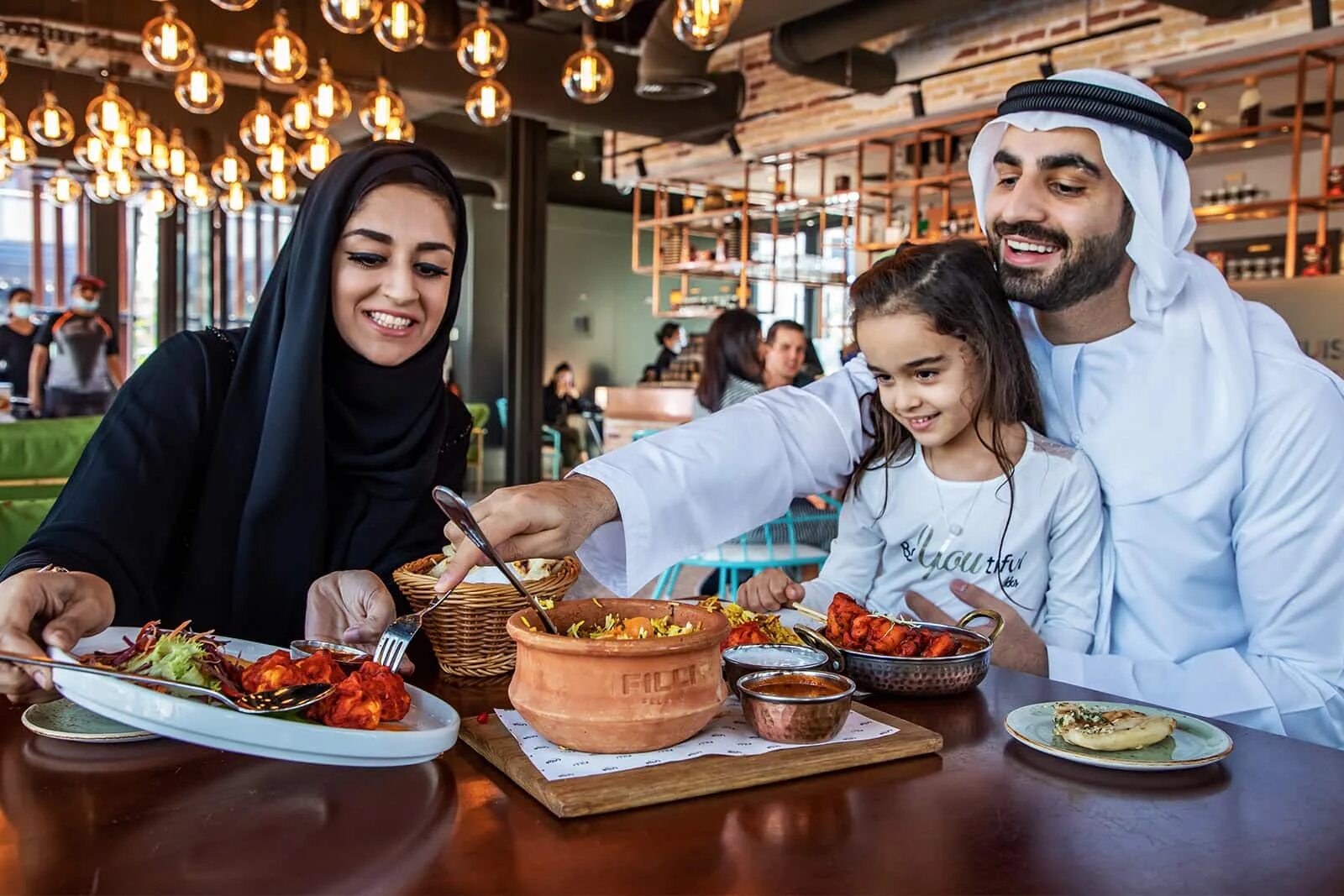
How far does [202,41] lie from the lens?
6934mm

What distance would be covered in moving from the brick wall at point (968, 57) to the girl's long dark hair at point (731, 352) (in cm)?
296

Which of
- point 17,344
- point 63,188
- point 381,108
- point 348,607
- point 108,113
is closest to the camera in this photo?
point 348,607

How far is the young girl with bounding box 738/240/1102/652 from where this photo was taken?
1801 millimetres

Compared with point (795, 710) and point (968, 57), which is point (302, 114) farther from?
point (795, 710)

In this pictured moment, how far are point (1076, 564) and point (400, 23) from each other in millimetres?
4012

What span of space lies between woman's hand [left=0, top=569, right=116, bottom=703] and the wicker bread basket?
357 millimetres

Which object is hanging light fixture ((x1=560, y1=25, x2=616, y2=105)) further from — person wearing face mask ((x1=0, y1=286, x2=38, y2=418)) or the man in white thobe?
person wearing face mask ((x1=0, y1=286, x2=38, y2=418))

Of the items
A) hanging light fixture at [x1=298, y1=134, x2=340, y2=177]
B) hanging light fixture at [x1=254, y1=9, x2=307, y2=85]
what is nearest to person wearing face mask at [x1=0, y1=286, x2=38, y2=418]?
hanging light fixture at [x1=298, y1=134, x2=340, y2=177]

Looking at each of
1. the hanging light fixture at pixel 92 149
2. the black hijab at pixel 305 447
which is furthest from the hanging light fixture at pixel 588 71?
the hanging light fixture at pixel 92 149

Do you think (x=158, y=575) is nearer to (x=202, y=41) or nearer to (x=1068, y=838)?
(x=1068, y=838)

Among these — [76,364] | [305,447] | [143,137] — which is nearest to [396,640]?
[305,447]

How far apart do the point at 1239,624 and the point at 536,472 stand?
793 cm

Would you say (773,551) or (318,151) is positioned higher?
(318,151)

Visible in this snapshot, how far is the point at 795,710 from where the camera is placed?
1098 millimetres
